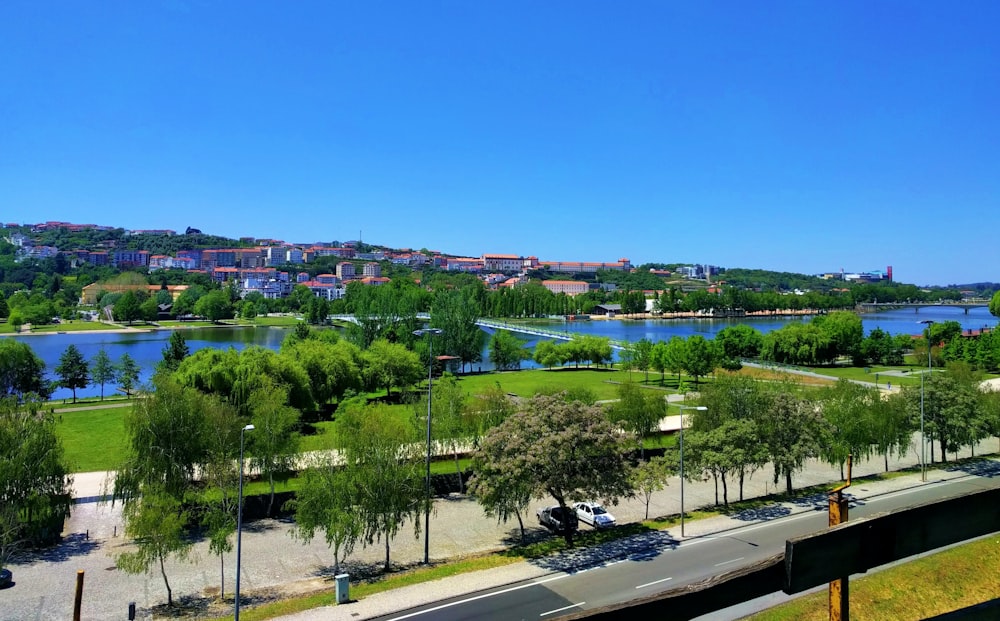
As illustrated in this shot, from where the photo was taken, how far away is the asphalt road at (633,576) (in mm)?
14672

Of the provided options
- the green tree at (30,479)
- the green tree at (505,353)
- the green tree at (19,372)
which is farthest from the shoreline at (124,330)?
the green tree at (30,479)

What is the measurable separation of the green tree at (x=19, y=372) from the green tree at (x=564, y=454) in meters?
34.4

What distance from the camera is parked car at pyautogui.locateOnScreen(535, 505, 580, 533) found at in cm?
2095

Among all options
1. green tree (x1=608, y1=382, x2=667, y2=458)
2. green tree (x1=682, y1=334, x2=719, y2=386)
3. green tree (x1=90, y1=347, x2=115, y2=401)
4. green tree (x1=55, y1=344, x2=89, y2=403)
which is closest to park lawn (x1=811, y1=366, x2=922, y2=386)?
green tree (x1=682, y1=334, x2=719, y2=386)

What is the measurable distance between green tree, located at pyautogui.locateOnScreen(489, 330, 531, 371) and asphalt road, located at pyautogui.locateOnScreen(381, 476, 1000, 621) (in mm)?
42185

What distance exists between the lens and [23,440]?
1958 cm

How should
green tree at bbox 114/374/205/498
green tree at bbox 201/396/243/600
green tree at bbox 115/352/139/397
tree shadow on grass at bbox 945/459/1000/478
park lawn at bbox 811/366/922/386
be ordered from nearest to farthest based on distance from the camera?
green tree at bbox 201/396/243/600
green tree at bbox 114/374/205/498
tree shadow on grass at bbox 945/459/1000/478
green tree at bbox 115/352/139/397
park lawn at bbox 811/366/922/386

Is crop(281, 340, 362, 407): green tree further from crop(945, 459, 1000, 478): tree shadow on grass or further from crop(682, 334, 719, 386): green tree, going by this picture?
crop(945, 459, 1000, 478): tree shadow on grass

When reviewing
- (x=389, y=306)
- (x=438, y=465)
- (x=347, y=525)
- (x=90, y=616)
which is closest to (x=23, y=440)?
(x=90, y=616)

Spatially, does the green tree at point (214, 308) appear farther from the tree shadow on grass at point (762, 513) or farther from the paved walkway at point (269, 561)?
the tree shadow on grass at point (762, 513)

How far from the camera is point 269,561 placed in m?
19.5

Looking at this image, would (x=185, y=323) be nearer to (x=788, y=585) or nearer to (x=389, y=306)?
(x=389, y=306)

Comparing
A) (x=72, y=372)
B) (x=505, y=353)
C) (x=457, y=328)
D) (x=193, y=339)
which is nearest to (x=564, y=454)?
(x=72, y=372)

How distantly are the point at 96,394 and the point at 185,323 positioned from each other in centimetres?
6729
